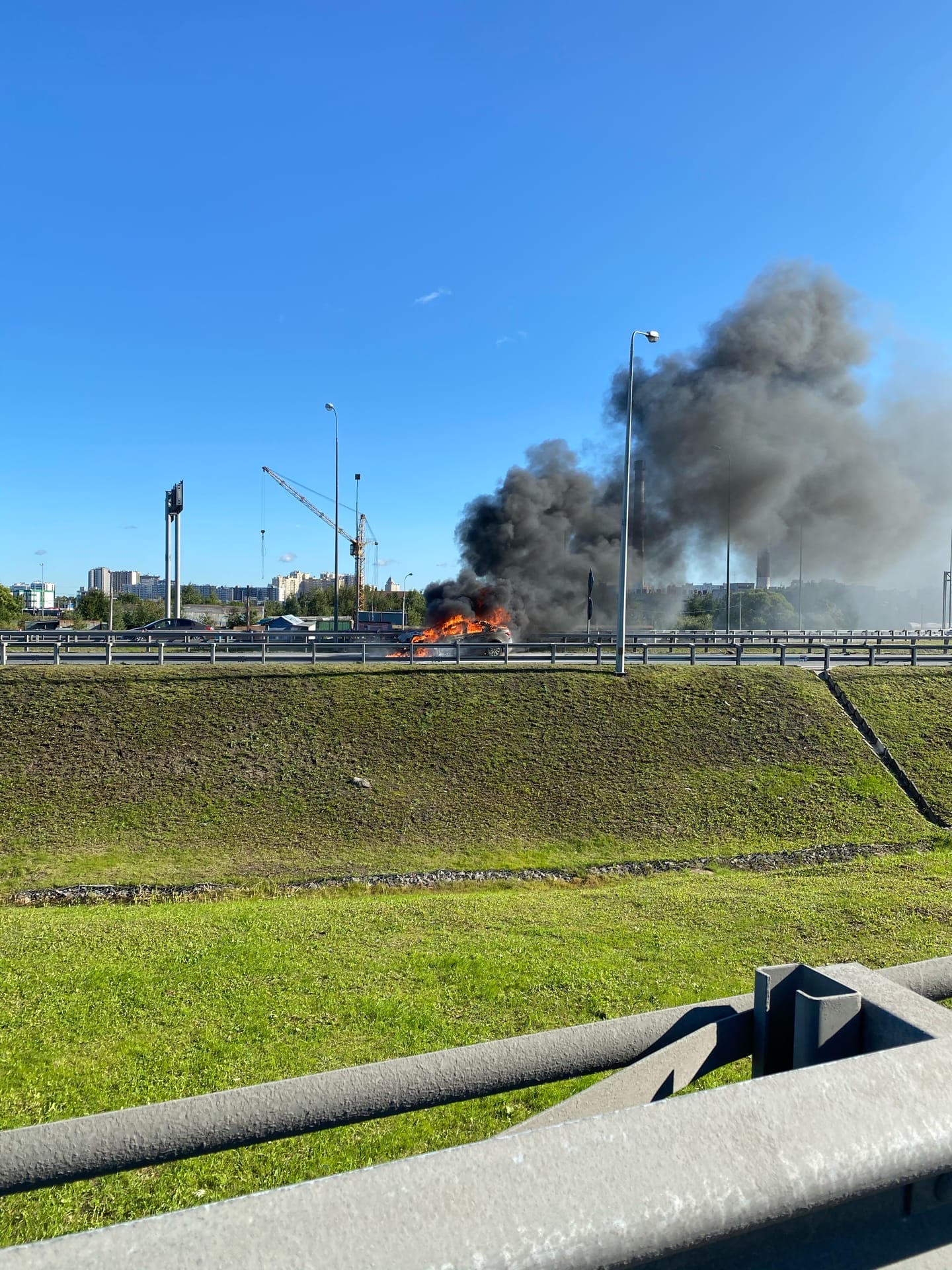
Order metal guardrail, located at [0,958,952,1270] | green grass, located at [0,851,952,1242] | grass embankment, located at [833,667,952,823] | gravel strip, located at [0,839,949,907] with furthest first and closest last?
grass embankment, located at [833,667,952,823], gravel strip, located at [0,839,949,907], green grass, located at [0,851,952,1242], metal guardrail, located at [0,958,952,1270]

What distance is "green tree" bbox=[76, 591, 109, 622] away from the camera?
81.6 m

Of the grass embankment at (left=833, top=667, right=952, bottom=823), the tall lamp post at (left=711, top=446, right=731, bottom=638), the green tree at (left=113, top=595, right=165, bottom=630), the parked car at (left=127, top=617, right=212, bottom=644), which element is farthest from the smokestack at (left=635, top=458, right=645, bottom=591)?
the green tree at (left=113, top=595, right=165, bottom=630)

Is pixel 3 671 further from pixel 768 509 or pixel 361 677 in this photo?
pixel 768 509

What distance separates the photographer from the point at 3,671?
69.4 feet

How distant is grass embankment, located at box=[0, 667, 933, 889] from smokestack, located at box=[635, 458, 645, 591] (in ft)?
119

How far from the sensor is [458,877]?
14648 millimetres

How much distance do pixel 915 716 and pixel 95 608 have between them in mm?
76211

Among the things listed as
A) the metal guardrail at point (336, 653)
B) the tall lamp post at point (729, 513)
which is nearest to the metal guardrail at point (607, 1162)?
the metal guardrail at point (336, 653)

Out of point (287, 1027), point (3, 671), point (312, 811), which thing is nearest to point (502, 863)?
point (312, 811)

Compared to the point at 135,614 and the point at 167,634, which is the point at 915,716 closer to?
the point at 167,634

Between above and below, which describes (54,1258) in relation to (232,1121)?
above

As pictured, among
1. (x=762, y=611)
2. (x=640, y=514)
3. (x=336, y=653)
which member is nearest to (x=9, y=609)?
(x=640, y=514)

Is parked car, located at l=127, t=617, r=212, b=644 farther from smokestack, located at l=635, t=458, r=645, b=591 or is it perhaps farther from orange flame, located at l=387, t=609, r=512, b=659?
smokestack, located at l=635, t=458, r=645, b=591

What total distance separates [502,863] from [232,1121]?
46.4 ft
